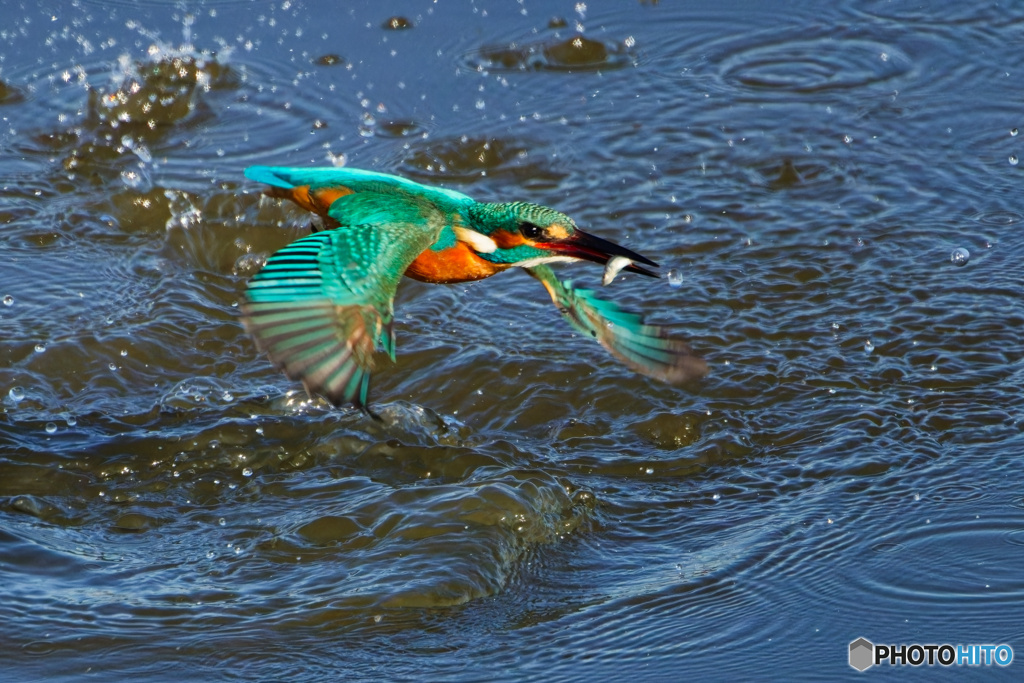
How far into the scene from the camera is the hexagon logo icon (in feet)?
10.3

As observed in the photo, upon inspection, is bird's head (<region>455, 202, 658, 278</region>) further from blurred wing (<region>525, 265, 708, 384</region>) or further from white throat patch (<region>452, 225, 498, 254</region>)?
blurred wing (<region>525, 265, 708, 384</region>)

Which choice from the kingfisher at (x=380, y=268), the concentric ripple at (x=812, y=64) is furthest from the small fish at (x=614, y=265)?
the concentric ripple at (x=812, y=64)

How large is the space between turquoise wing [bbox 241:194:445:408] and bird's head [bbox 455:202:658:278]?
18cm

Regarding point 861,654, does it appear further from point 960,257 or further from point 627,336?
point 960,257

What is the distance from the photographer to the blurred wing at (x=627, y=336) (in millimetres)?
3830

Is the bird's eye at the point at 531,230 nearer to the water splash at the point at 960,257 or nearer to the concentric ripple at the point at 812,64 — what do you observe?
the water splash at the point at 960,257

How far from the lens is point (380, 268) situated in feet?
11.3

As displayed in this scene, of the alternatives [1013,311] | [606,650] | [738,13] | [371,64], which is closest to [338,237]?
[606,650]

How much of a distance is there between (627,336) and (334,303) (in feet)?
3.22

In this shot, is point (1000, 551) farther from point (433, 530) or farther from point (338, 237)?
point (338, 237)

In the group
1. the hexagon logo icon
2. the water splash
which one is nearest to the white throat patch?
the hexagon logo icon

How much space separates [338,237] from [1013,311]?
2.66m
